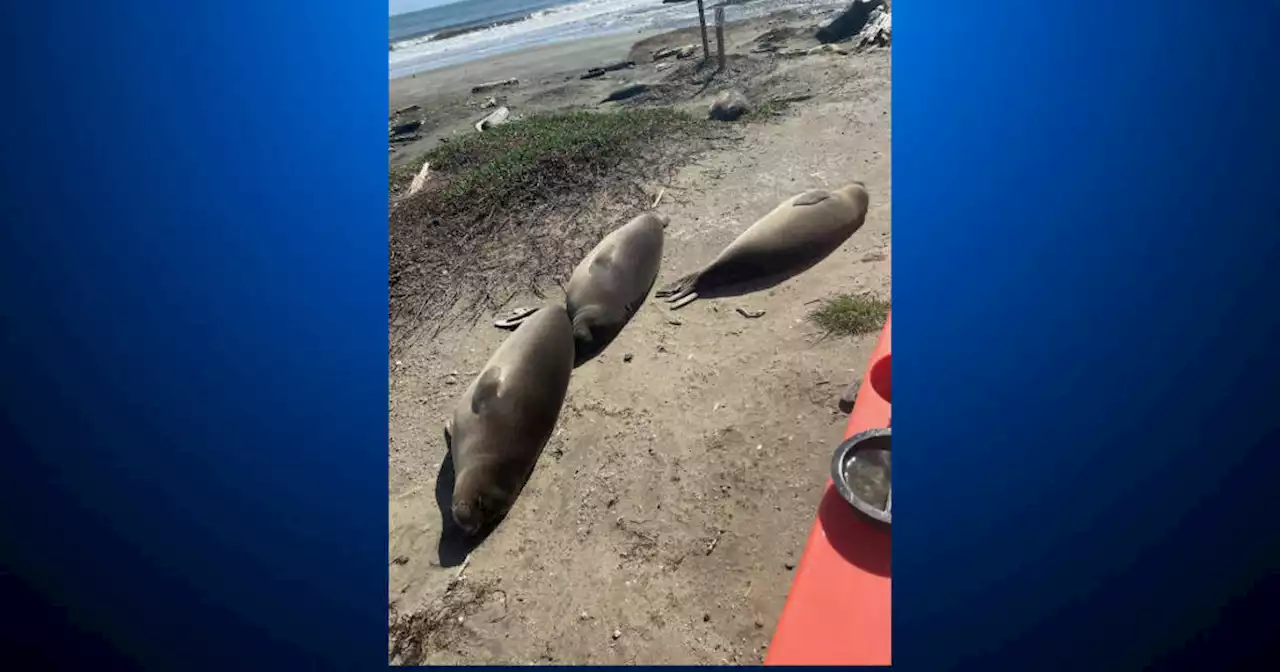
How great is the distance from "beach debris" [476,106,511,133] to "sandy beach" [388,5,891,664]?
464 centimetres

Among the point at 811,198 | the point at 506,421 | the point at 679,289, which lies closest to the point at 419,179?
the point at 679,289

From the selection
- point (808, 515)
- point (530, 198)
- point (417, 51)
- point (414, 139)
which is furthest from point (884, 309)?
point (417, 51)

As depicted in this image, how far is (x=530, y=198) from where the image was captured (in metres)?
7.09

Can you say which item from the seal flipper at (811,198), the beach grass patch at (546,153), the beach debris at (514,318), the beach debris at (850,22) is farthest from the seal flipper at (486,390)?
the beach debris at (850,22)

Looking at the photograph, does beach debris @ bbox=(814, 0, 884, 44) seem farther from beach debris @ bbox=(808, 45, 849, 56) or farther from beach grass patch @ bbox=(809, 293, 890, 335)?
beach grass patch @ bbox=(809, 293, 890, 335)

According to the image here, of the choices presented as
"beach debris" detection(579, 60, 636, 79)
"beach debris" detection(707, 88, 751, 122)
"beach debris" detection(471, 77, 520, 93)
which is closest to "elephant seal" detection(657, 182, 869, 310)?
"beach debris" detection(707, 88, 751, 122)

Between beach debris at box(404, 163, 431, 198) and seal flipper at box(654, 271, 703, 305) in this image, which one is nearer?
seal flipper at box(654, 271, 703, 305)

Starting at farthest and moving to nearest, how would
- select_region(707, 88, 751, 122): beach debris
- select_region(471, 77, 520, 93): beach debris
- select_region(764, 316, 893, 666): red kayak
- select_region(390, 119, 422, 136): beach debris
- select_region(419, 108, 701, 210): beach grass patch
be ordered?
select_region(471, 77, 520, 93): beach debris < select_region(390, 119, 422, 136): beach debris < select_region(707, 88, 751, 122): beach debris < select_region(419, 108, 701, 210): beach grass patch < select_region(764, 316, 893, 666): red kayak

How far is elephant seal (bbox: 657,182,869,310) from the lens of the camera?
546 cm

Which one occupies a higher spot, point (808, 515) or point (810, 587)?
point (810, 587)

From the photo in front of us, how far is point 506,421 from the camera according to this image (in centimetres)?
395

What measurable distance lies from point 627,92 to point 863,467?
976 cm

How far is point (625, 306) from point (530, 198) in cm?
238

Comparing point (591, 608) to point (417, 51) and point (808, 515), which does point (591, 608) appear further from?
point (417, 51)
